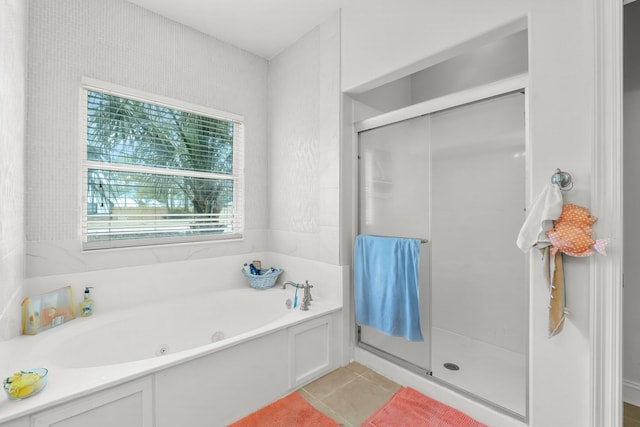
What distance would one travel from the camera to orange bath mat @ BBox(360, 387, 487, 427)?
1.64m

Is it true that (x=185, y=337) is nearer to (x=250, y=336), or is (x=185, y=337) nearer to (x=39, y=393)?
(x=250, y=336)

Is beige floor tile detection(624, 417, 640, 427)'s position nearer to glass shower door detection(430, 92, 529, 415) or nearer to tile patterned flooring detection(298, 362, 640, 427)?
tile patterned flooring detection(298, 362, 640, 427)

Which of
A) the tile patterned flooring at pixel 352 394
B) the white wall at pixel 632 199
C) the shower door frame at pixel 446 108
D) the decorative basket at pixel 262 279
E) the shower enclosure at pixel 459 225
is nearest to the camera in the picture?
the shower door frame at pixel 446 108

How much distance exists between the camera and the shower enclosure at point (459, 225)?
1.91 meters

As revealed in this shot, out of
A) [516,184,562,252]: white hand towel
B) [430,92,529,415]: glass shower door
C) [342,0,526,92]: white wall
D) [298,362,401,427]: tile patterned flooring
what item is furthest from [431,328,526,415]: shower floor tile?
[342,0,526,92]: white wall

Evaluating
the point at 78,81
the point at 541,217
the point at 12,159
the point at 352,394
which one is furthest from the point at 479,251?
the point at 78,81

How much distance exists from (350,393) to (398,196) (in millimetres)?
1369

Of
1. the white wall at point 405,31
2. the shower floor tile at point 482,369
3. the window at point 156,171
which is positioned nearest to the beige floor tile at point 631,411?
the shower floor tile at point 482,369

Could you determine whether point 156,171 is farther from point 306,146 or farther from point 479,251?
point 479,251

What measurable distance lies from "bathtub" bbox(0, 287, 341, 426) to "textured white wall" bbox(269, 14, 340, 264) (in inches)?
21.0

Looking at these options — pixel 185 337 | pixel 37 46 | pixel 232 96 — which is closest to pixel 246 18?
pixel 232 96

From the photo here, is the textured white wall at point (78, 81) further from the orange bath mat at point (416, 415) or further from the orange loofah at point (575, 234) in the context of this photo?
the orange loofah at point (575, 234)

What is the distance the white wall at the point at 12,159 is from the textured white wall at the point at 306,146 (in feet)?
5.74

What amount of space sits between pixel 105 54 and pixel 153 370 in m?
2.10
